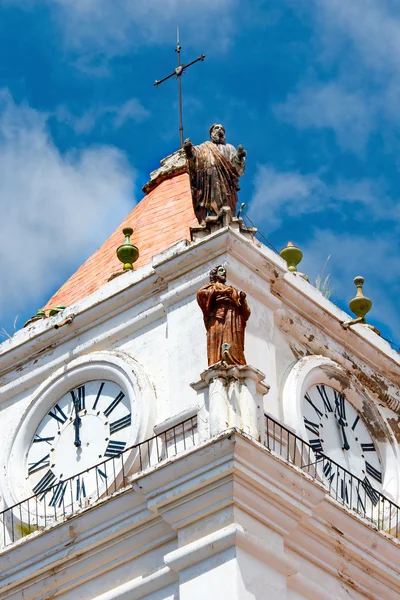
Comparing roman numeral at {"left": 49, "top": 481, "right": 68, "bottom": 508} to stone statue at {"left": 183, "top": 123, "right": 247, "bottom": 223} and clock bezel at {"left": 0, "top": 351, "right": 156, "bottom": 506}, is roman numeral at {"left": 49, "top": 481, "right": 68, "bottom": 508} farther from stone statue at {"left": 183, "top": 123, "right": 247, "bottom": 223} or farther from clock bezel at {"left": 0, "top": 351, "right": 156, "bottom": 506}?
stone statue at {"left": 183, "top": 123, "right": 247, "bottom": 223}

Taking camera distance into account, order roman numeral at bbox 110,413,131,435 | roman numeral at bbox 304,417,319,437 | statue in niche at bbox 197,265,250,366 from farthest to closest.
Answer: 1. roman numeral at bbox 304,417,319,437
2. roman numeral at bbox 110,413,131,435
3. statue in niche at bbox 197,265,250,366

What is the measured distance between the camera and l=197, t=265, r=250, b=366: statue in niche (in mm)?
17547

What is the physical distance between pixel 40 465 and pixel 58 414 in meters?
0.60

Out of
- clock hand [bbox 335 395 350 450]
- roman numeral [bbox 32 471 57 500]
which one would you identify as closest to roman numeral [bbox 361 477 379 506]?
clock hand [bbox 335 395 350 450]

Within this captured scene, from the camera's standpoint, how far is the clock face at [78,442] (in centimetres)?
1850

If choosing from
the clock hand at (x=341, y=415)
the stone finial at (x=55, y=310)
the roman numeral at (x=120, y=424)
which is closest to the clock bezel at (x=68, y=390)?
the roman numeral at (x=120, y=424)

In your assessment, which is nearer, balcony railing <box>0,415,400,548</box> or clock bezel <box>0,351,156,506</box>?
balcony railing <box>0,415,400,548</box>

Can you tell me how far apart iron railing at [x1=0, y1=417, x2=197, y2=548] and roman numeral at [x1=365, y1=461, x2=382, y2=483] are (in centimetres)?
250

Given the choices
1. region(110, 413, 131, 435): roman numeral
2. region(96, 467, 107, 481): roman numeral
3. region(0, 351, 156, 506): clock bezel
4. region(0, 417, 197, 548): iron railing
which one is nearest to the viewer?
region(0, 417, 197, 548): iron railing

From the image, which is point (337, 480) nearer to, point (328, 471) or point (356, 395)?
point (328, 471)

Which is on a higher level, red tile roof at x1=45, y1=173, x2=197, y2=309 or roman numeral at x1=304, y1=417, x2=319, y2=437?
red tile roof at x1=45, y1=173, x2=197, y2=309

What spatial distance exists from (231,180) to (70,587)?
16.0 feet

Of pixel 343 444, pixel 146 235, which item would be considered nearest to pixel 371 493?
pixel 343 444

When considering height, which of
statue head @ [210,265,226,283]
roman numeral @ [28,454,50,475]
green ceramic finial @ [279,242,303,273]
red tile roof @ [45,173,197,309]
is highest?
red tile roof @ [45,173,197,309]
